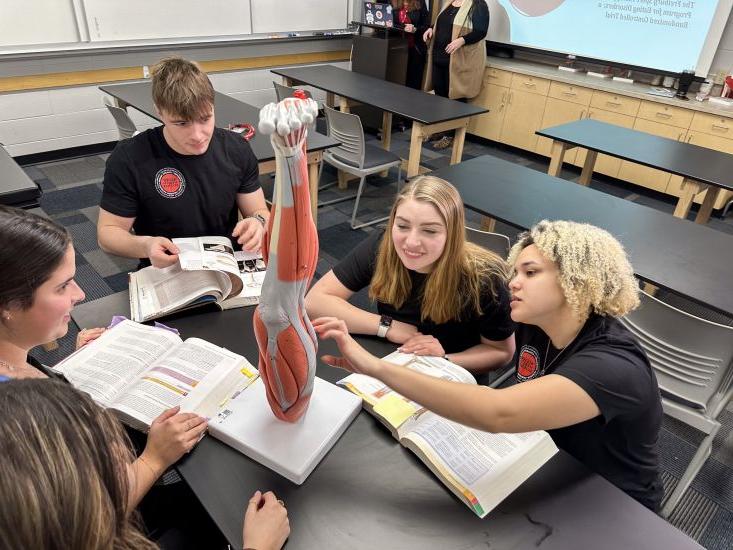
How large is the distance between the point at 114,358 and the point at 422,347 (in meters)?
0.75

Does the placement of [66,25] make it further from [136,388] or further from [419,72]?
[136,388]

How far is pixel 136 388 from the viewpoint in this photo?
3.62 feet

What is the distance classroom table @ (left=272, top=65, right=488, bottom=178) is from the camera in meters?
3.38

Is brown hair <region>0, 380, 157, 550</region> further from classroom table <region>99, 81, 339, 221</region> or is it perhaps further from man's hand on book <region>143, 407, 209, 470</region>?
classroom table <region>99, 81, 339, 221</region>

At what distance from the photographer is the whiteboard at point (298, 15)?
493 cm

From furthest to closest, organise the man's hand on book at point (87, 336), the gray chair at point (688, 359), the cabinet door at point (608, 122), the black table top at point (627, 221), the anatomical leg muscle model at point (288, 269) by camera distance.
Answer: the cabinet door at point (608, 122)
the black table top at point (627, 221)
the gray chair at point (688, 359)
the man's hand on book at point (87, 336)
the anatomical leg muscle model at point (288, 269)

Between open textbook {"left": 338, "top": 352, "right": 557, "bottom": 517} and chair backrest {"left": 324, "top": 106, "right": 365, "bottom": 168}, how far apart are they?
2289mm

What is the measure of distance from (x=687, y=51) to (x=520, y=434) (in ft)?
14.4

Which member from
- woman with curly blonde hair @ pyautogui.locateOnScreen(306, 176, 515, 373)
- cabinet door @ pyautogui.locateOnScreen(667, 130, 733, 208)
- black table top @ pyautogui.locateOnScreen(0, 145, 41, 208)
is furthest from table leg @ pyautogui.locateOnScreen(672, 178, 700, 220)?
black table top @ pyautogui.locateOnScreen(0, 145, 41, 208)

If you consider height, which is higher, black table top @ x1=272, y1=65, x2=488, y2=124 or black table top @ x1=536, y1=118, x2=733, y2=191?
black table top @ x1=272, y1=65, x2=488, y2=124

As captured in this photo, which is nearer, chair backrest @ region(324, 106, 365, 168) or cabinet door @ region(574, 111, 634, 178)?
chair backrest @ region(324, 106, 365, 168)

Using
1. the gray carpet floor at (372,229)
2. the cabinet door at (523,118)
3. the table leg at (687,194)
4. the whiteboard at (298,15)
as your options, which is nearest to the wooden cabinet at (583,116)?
the cabinet door at (523,118)

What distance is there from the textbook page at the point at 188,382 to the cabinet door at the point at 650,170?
3937mm

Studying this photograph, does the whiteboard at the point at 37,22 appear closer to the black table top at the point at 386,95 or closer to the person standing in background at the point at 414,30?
the black table top at the point at 386,95
